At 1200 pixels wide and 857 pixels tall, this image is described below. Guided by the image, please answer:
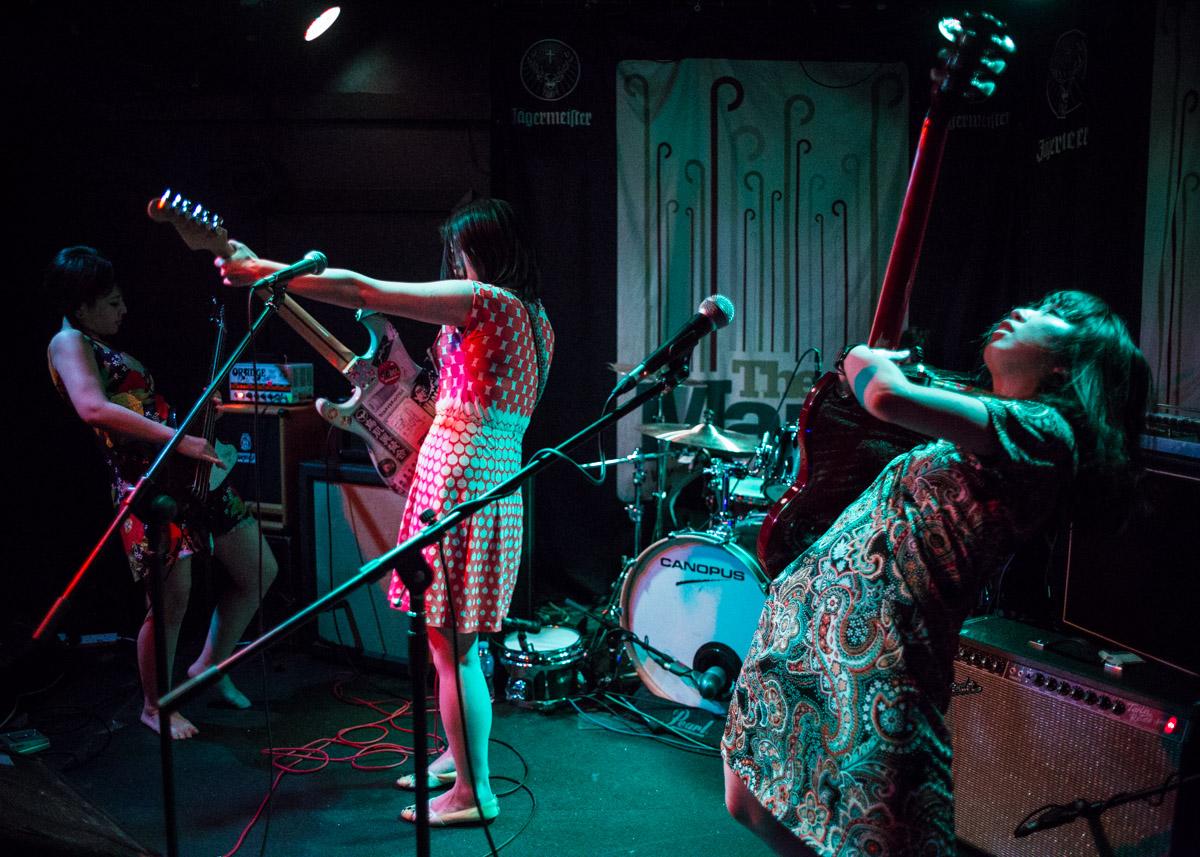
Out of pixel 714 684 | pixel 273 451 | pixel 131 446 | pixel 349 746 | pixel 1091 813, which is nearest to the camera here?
pixel 1091 813

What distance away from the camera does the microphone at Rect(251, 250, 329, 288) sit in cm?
183

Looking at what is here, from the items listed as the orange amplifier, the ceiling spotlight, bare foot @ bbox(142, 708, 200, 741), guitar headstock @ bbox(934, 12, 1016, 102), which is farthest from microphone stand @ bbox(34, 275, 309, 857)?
the ceiling spotlight

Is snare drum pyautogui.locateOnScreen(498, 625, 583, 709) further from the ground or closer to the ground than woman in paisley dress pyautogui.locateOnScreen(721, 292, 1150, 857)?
closer to the ground

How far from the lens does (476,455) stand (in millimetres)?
2410

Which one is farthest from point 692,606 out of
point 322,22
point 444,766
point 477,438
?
point 322,22

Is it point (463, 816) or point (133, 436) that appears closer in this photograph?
point (463, 816)

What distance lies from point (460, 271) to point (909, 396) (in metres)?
1.49

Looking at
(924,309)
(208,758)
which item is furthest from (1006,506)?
(924,309)

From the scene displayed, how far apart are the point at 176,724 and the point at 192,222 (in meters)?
2.27

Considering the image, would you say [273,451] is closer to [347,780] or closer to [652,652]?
[347,780]

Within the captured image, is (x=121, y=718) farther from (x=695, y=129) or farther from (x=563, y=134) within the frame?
(x=695, y=129)

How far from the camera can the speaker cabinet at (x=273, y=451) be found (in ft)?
13.4

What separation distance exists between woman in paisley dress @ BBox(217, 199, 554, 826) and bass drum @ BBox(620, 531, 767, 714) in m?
1.20

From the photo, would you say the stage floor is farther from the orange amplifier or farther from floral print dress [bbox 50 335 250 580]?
the orange amplifier
